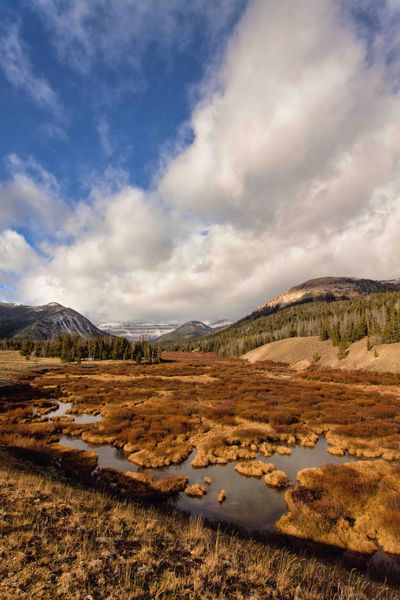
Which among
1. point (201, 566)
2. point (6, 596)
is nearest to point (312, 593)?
point (201, 566)

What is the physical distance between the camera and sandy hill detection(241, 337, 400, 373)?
72562 mm

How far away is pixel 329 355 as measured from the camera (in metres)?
93.3

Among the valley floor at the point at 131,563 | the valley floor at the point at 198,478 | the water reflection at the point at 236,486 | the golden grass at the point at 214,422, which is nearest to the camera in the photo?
the valley floor at the point at 131,563

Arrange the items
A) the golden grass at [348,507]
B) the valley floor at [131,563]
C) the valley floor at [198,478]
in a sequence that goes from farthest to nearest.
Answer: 1. the golden grass at [348,507]
2. the valley floor at [198,478]
3. the valley floor at [131,563]

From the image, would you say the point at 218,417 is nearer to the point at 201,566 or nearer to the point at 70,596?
the point at 201,566

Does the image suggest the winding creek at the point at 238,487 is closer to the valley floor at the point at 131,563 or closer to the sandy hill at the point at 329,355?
the valley floor at the point at 131,563

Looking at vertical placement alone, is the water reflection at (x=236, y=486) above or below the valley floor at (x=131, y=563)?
below

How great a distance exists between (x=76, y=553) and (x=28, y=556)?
44.0 inches

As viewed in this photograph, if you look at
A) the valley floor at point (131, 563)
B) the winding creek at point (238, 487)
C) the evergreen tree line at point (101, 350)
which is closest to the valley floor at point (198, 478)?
→ the valley floor at point (131, 563)

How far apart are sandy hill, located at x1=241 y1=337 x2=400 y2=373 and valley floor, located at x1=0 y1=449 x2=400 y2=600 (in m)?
74.5

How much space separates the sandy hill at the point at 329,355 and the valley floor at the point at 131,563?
244 feet

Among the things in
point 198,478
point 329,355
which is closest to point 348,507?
point 198,478

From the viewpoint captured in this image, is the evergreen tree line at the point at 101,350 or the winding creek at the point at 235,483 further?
the evergreen tree line at the point at 101,350

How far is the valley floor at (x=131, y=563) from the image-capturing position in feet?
20.3
